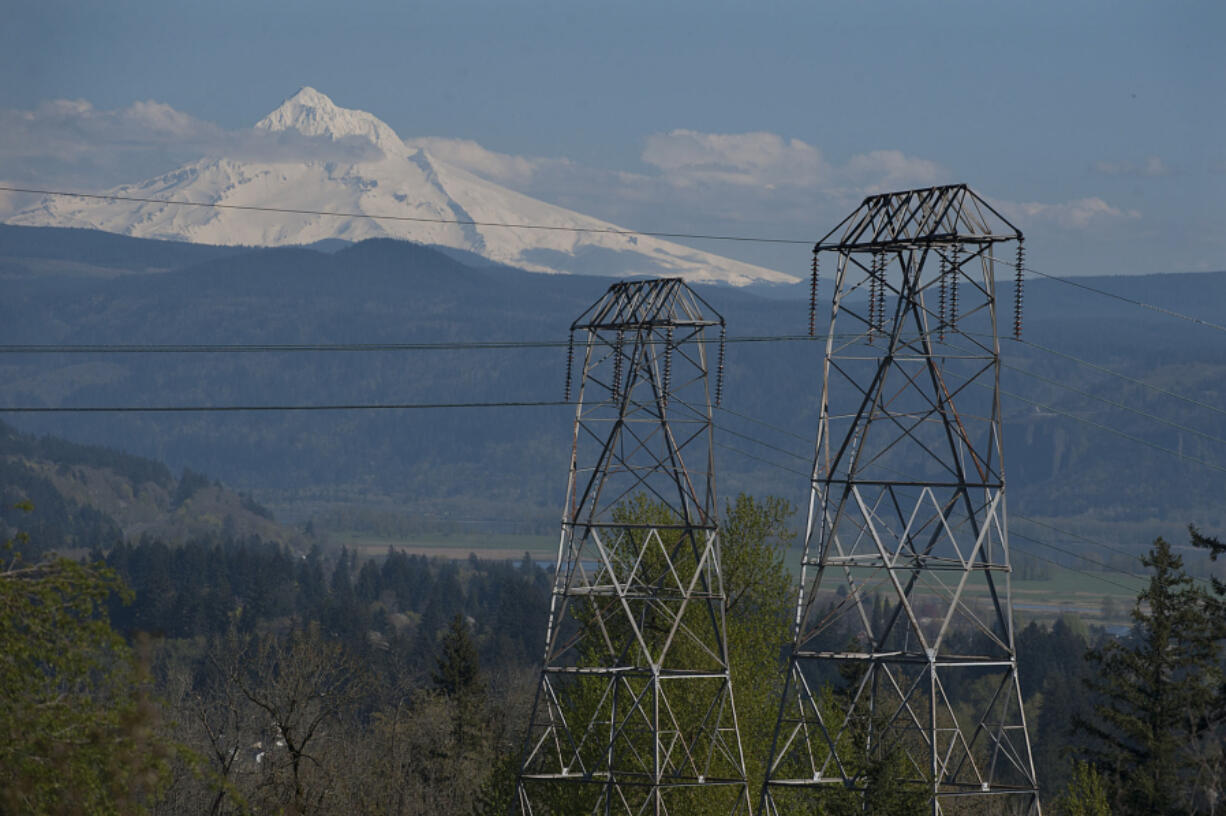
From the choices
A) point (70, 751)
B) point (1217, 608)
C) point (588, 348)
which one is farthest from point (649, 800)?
point (70, 751)

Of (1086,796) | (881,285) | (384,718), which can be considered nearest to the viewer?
(881,285)

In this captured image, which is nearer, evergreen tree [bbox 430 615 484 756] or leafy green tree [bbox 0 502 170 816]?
leafy green tree [bbox 0 502 170 816]

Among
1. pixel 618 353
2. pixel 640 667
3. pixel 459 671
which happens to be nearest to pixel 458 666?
pixel 459 671

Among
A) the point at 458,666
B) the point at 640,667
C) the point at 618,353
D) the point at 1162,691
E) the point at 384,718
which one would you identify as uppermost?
the point at 618,353

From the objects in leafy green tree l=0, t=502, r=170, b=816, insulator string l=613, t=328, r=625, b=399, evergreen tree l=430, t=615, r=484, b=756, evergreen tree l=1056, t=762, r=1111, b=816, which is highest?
insulator string l=613, t=328, r=625, b=399

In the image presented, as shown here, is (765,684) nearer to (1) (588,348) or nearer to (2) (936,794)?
(1) (588,348)

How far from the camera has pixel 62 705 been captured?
68.0 ft

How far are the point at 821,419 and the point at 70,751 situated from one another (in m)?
Result: 19.6

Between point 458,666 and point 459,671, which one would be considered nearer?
point 458,666

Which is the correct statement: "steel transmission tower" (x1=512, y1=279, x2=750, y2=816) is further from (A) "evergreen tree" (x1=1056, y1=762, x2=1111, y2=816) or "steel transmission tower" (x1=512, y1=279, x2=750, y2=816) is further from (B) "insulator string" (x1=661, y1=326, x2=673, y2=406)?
(A) "evergreen tree" (x1=1056, y1=762, x2=1111, y2=816)

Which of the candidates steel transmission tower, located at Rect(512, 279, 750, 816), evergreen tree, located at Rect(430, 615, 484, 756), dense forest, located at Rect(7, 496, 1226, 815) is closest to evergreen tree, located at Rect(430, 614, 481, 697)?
evergreen tree, located at Rect(430, 615, 484, 756)

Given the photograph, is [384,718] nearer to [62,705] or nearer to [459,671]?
[459,671]

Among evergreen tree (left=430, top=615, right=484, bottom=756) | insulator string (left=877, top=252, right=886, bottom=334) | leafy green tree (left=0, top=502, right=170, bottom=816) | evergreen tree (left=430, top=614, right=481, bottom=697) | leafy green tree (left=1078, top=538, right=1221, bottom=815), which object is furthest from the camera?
evergreen tree (left=430, top=614, right=481, bottom=697)

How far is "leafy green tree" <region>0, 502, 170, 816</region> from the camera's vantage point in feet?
64.9
